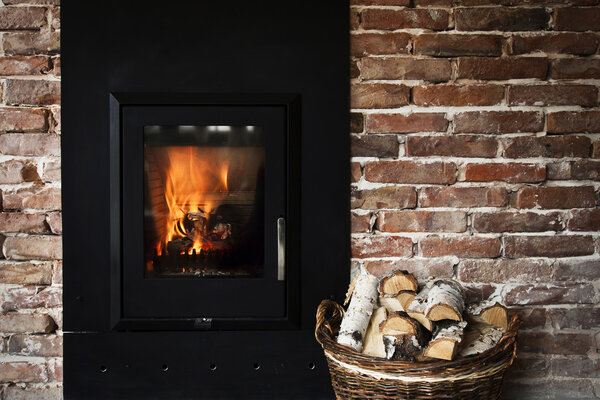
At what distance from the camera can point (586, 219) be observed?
5.78 feet

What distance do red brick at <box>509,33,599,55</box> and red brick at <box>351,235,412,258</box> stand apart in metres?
0.76

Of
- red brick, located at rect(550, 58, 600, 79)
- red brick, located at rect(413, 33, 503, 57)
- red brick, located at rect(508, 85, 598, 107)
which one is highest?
red brick, located at rect(413, 33, 503, 57)

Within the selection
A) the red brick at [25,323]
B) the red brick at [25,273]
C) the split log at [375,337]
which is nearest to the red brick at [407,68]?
the split log at [375,337]

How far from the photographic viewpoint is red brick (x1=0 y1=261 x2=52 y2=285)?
1.76m

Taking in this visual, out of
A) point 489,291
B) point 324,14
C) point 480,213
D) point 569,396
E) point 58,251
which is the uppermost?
point 324,14

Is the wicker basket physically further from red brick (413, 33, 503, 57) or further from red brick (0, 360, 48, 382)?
red brick (0, 360, 48, 382)

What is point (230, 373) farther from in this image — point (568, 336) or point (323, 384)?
point (568, 336)

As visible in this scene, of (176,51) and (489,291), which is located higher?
(176,51)

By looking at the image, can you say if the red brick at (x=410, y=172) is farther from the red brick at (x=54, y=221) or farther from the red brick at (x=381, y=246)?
the red brick at (x=54, y=221)

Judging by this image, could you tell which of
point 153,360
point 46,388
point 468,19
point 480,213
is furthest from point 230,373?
point 468,19

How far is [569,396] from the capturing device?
1793mm

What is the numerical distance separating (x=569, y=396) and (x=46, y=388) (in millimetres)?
1833

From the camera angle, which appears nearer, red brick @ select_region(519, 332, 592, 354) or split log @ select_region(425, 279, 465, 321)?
split log @ select_region(425, 279, 465, 321)

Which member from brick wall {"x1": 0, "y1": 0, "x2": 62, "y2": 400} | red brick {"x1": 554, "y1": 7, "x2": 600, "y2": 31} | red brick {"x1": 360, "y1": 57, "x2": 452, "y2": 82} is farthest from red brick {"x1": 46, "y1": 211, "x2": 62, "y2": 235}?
red brick {"x1": 554, "y1": 7, "x2": 600, "y2": 31}
